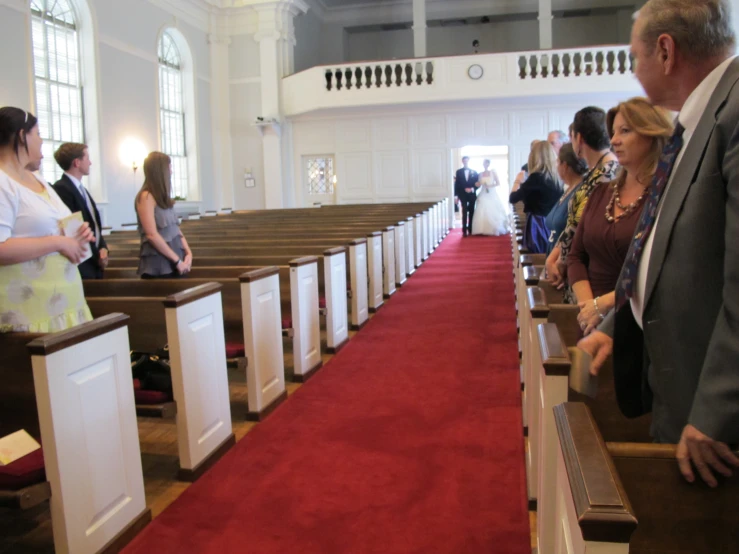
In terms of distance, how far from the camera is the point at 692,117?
1229 millimetres

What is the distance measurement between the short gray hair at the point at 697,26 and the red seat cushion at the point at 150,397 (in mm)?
2347

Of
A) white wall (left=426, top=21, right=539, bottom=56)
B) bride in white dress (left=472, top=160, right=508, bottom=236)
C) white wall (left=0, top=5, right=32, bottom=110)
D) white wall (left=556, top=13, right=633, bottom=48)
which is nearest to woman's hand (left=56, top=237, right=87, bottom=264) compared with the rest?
white wall (left=0, top=5, right=32, bottom=110)

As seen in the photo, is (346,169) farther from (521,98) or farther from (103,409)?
(103,409)

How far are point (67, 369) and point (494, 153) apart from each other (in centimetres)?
2179

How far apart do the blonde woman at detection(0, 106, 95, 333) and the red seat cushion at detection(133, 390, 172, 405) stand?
0.46 m

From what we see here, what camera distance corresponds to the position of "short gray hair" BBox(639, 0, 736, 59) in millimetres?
1213

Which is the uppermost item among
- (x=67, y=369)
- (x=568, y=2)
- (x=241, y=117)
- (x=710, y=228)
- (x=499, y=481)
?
(x=568, y=2)

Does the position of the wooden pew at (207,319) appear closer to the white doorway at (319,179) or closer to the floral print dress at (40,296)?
the floral print dress at (40,296)

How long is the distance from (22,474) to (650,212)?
193 cm

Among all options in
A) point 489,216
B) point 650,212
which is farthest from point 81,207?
point 489,216

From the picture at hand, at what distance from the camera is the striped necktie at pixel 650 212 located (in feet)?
4.29

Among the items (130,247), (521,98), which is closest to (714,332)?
(130,247)

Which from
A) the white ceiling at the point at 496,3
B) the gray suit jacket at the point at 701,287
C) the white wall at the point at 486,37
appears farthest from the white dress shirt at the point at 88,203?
the white wall at the point at 486,37

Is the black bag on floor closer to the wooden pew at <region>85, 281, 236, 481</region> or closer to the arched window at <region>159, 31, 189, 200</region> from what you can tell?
the wooden pew at <region>85, 281, 236, 481</region>
